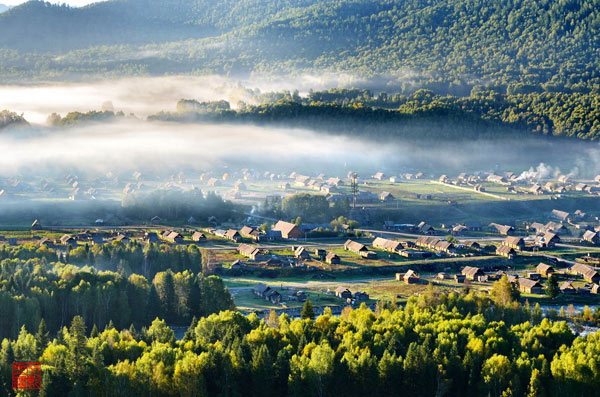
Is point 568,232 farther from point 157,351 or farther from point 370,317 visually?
point 157,351

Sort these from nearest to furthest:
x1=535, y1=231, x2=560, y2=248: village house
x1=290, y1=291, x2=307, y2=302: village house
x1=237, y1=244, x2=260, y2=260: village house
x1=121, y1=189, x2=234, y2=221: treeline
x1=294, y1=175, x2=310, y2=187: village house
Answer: x1=290, y1=291, x2=307, y2=302: village house
x1=237, y1=244, x2=260, y2=260: village house
x1=535, y1=231, x2=560, y2=248: village house
x1=121, y1=189, x2=234, y2=221: treeline
x1=294, y1=175, x2=310, y2=187: village house

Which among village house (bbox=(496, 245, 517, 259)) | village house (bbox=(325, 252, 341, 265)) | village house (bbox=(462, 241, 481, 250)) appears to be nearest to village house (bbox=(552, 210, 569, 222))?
village house (bbox=(462, 241, 481, 250))

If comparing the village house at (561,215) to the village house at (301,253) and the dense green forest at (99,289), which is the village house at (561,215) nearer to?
the village house at (301,253)

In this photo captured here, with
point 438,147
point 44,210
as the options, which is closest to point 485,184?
point 438,147

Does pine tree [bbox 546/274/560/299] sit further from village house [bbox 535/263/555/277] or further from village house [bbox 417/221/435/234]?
village house [bbox 417/221/435/234]

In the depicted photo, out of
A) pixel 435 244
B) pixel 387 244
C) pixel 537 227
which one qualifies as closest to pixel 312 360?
pixel 387 244
